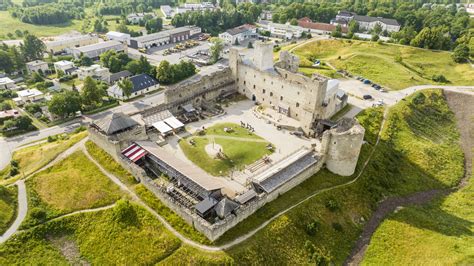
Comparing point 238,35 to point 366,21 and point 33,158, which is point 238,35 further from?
point 33,158

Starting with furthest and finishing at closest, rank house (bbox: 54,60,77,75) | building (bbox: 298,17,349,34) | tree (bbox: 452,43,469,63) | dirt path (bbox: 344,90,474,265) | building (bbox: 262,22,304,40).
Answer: building (bbox: 298,17,349,34) < building (bbox: 262,22,304,40) < house (bbox: 54,60,77,75) < tree (bbox: 452,43,469,63) < dirt path (bbox: 344,90,474,265)

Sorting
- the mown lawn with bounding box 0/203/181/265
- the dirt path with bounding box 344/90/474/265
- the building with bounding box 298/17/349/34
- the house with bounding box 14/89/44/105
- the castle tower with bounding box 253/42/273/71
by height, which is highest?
the castle tower with bounding box 253/42/273/71

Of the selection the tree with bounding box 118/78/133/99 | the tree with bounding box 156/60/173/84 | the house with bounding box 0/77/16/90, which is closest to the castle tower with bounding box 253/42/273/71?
the tree with bounding box 156/60/173/84

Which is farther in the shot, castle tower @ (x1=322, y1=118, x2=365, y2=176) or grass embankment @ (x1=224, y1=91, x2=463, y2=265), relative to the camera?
castle tower @ (x1=322, y1=118, x2=365, y2=176)

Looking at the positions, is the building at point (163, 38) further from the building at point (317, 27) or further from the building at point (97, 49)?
the building at point (317, 27)

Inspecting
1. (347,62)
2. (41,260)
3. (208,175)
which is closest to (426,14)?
(347,62)

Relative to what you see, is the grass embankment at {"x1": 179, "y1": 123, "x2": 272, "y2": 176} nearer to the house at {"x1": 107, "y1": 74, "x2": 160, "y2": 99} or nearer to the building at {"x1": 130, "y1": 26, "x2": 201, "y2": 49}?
the house at {"x1": 107, "y1": 74, "x2": 160, "y2": 99}

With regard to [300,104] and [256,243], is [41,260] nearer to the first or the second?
[256,243]
